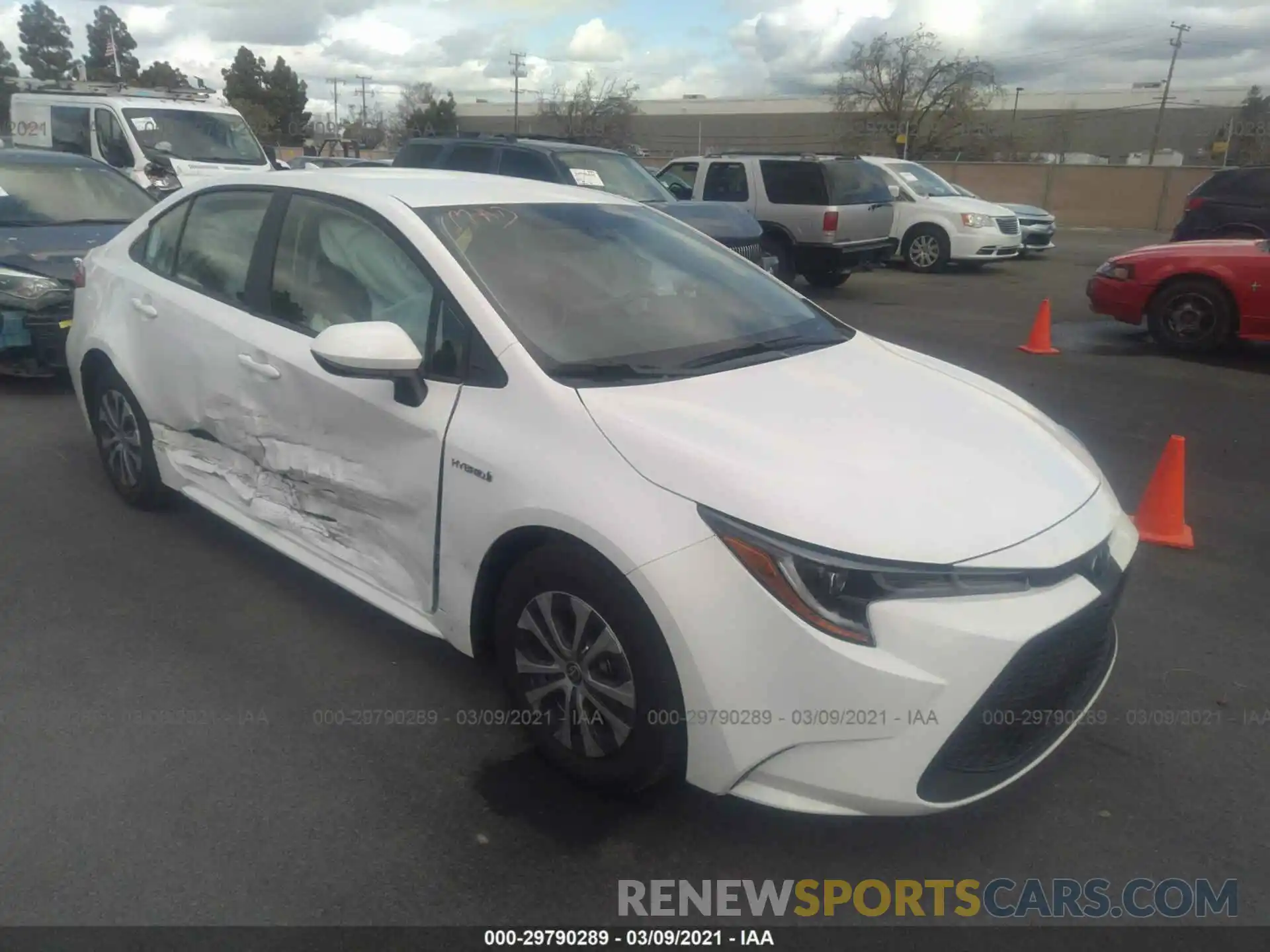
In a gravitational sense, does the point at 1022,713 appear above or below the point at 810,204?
below

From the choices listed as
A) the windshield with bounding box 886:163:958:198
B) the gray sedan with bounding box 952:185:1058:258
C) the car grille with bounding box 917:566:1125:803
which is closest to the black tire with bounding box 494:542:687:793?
the car grille with bounding box 917:566:1125:803

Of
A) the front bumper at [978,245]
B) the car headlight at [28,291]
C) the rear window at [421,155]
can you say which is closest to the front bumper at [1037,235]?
the front bumper at [978,245]

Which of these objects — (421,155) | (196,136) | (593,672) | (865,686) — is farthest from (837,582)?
(196,136)

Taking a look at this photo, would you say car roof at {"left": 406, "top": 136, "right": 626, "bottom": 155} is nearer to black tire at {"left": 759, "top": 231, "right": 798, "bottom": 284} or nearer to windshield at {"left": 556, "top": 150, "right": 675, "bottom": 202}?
windshield at {"left": 556, "top": 150, "right": 675, "bottom": 202}

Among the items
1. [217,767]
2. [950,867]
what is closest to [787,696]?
[950,867]

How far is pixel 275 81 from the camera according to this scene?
7300 cm

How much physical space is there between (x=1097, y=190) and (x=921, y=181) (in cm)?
1756

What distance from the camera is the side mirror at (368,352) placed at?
9.54 ft

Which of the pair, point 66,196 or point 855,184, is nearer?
point 66,196

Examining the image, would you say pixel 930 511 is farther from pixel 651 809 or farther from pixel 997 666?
pixel 651 809

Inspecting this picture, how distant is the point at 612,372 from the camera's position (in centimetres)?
296

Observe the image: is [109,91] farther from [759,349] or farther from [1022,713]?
[1022,713]

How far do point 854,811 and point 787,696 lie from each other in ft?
1.17

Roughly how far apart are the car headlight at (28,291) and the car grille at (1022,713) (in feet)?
21.5
